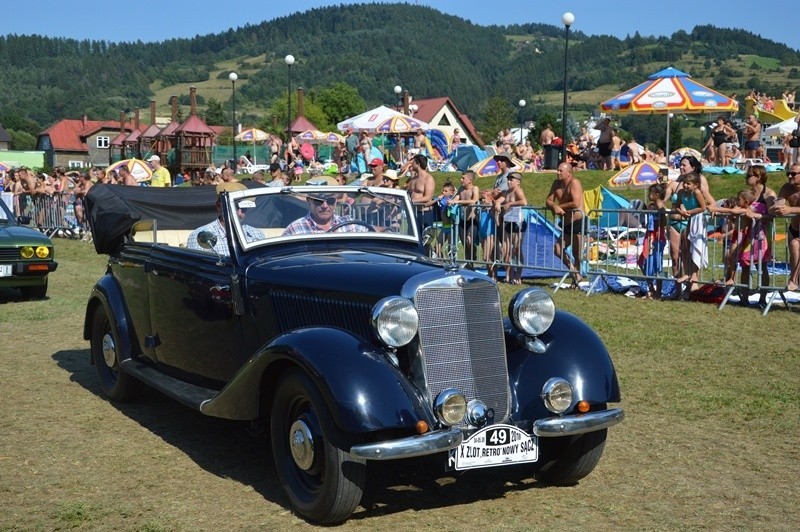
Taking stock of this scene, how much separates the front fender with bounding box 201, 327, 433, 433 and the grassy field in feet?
2.05

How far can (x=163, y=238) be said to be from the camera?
809cm

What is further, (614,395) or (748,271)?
(748,271)

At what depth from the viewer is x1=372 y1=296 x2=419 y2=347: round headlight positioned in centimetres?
498

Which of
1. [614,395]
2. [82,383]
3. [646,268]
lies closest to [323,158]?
[646,268]

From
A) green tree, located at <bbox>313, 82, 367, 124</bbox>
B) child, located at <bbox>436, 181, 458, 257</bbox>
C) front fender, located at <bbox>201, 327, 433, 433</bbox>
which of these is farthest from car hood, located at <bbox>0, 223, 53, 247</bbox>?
green tree, located at <bbox>313, 82, 367, 124</bbox>

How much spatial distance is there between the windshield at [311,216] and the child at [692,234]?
21.5 ft

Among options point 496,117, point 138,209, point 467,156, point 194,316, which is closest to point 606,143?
point 467,156

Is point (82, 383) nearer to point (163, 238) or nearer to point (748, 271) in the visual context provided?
point (163, 238)

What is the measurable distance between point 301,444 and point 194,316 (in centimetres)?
189

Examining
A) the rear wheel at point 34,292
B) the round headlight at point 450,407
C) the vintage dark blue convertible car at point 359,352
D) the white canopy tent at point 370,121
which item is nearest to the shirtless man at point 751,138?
the white canopy tent at point 370,121

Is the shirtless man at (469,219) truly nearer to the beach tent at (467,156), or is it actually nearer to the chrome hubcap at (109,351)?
the chrome hubcap at (109,351)

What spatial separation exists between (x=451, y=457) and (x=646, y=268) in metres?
8.53

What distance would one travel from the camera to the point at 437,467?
5914 mm

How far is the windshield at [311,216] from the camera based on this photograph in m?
6.28
